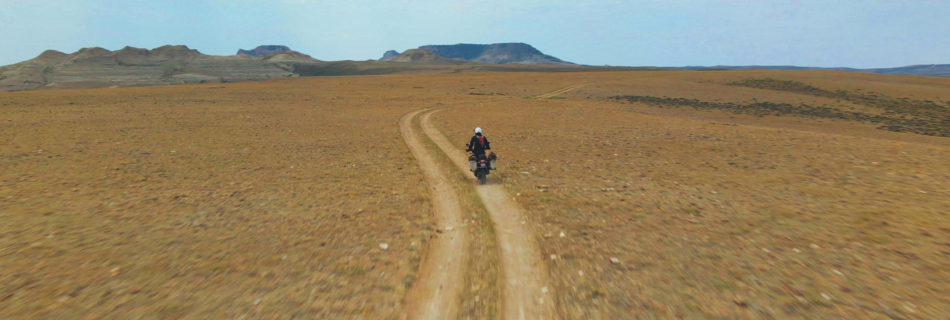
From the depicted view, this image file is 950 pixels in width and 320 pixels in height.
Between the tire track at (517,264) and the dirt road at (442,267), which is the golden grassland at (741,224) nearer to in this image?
the tire track at (517,264)

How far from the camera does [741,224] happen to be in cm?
909

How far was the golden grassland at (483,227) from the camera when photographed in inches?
247

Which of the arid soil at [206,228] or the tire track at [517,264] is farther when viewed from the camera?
the arid soil at [206,228]

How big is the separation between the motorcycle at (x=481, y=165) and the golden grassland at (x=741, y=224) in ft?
2.51

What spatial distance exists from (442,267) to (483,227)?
7.05 feet

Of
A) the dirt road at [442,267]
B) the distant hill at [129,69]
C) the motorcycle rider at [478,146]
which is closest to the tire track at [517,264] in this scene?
the dirt road at [442,267]

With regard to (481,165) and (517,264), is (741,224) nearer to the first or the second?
(517,264)

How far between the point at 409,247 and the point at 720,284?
231 inches

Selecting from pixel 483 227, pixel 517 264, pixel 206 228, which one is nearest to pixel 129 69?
pixel 206 228

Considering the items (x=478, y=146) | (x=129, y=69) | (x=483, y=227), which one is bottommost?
(x=483, y=227)

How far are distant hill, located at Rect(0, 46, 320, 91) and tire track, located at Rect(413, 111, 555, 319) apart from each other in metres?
157

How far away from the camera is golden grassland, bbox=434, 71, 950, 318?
6.20m

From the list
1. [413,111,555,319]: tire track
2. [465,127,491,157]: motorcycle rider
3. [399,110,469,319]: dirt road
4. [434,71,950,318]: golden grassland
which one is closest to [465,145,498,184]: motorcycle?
[465,127,491,157]: motorcycle rider

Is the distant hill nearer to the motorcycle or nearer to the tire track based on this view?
the motorcycle
